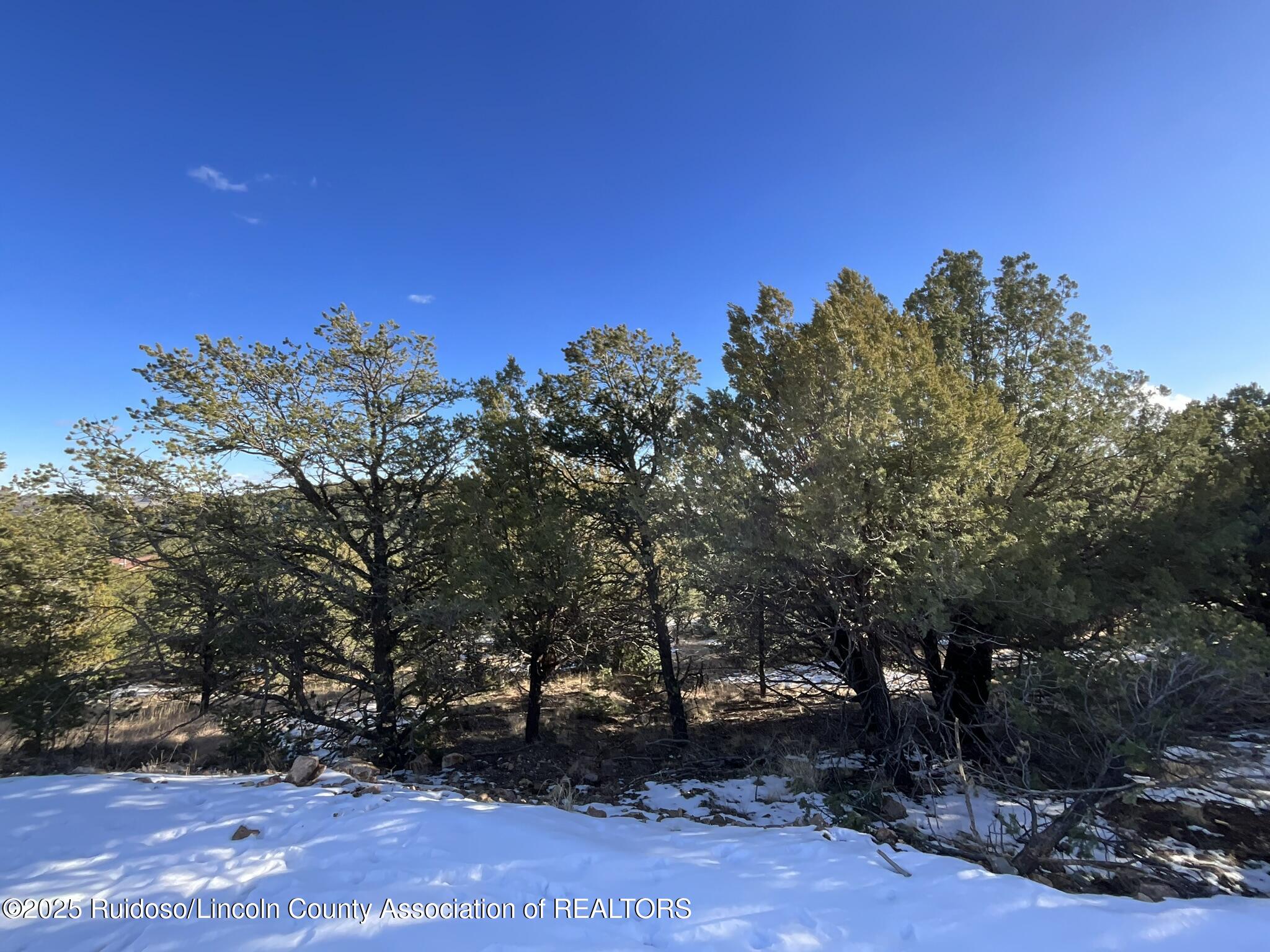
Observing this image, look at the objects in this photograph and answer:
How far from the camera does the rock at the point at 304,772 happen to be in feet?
19.0

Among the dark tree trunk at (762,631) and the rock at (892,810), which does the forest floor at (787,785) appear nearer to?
the rock at (892,810)

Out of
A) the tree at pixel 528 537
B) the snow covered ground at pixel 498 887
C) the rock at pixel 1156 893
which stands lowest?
the rock at pixel 1156 893

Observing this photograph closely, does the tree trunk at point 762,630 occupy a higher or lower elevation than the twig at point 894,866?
higher

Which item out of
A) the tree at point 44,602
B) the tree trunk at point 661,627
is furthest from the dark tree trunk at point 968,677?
the tree at point 44,602

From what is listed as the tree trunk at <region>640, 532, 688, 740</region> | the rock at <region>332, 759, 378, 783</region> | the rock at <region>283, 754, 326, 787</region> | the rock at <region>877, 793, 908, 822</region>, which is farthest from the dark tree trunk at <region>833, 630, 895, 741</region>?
the rock at <region>283, 754, 326, 787</region>

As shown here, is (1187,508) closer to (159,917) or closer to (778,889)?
(778,889)

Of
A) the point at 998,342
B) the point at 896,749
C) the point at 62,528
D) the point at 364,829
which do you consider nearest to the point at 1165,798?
the point at 896,749

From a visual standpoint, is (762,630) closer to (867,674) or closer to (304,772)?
→ (867,674)

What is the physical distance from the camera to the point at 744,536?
6.59 metres

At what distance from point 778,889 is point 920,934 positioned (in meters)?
0.94

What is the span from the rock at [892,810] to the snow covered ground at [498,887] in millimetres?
1771

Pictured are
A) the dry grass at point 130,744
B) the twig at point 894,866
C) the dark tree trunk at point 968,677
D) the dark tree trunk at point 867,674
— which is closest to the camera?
the twig at point 894,866

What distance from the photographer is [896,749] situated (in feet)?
23.9

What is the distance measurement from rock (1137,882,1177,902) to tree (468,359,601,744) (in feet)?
23.4
